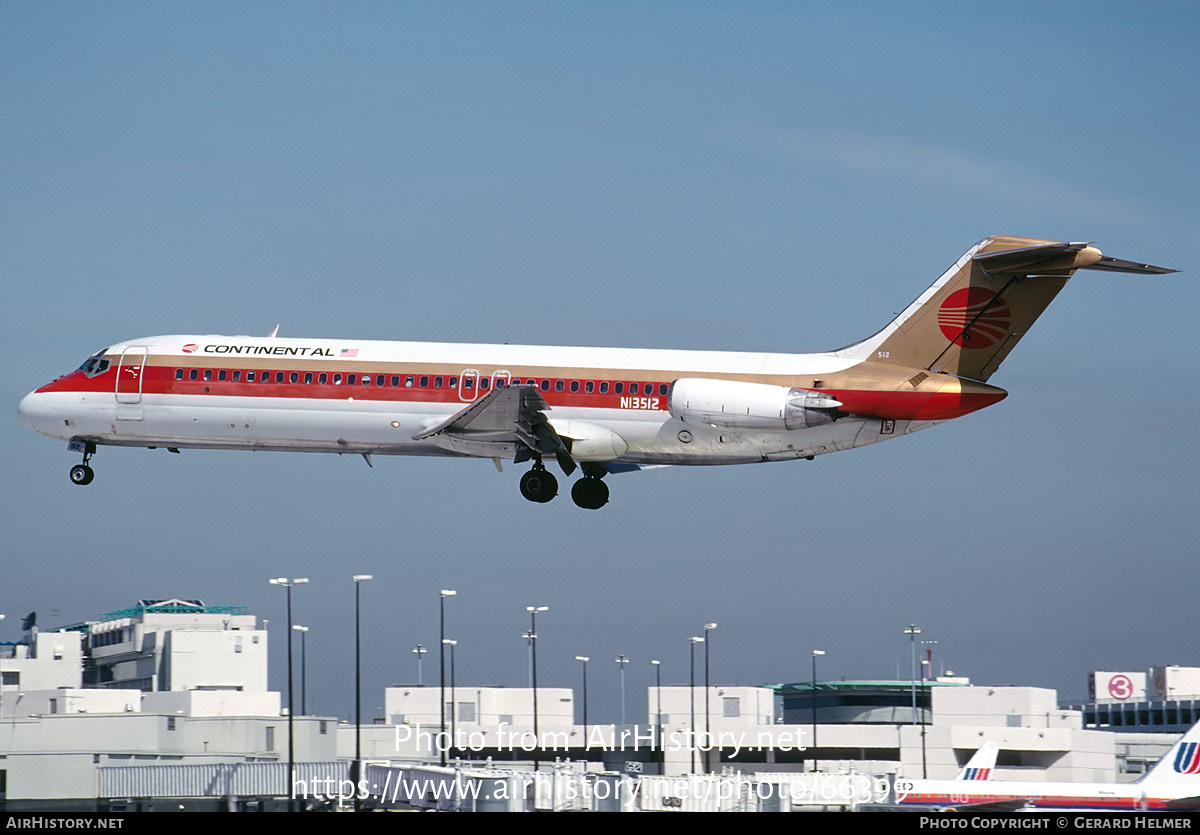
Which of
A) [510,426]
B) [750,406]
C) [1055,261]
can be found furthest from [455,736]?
[1055,261]

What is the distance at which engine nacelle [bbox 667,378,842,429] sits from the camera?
36281 mm

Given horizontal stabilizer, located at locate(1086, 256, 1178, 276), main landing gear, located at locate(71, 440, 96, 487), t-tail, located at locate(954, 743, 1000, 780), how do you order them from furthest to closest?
t-tail, located at locate(954, 743, 1000, 780) → main landing gear, located at locate(71, 440, 96, 487) → horizontal stabilizer, located at locate(1086, 256, 1178, 276)

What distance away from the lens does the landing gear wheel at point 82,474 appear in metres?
42.4

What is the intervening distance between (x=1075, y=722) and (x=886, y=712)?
22.2m

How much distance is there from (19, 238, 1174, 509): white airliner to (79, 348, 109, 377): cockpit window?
0.05m

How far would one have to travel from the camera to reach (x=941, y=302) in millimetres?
37250

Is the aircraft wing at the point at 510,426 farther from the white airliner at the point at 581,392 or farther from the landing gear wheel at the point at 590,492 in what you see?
the landing gear wheel at the point at 590,492

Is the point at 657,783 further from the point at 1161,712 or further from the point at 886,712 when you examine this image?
the point at 1161,712

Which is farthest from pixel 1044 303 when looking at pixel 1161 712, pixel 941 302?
pixel 1161 712

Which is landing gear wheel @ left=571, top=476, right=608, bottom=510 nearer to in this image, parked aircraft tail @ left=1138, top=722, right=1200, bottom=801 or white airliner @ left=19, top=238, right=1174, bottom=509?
white airliner @ left=19, top=238, right=1174, bottom=509

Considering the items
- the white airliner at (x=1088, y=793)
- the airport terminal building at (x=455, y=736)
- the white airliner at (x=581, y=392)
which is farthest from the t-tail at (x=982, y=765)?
→ the white airliner at (x=581, y=392)

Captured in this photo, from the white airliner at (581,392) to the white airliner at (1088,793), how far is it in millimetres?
9858

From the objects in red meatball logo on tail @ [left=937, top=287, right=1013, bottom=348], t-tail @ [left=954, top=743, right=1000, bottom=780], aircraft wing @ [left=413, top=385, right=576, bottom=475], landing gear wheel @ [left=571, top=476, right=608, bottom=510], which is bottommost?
t-tail @ [left=954, top=743, right=1000, bottom=780]

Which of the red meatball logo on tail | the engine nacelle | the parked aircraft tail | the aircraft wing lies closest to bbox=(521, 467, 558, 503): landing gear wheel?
the aircraft wing
